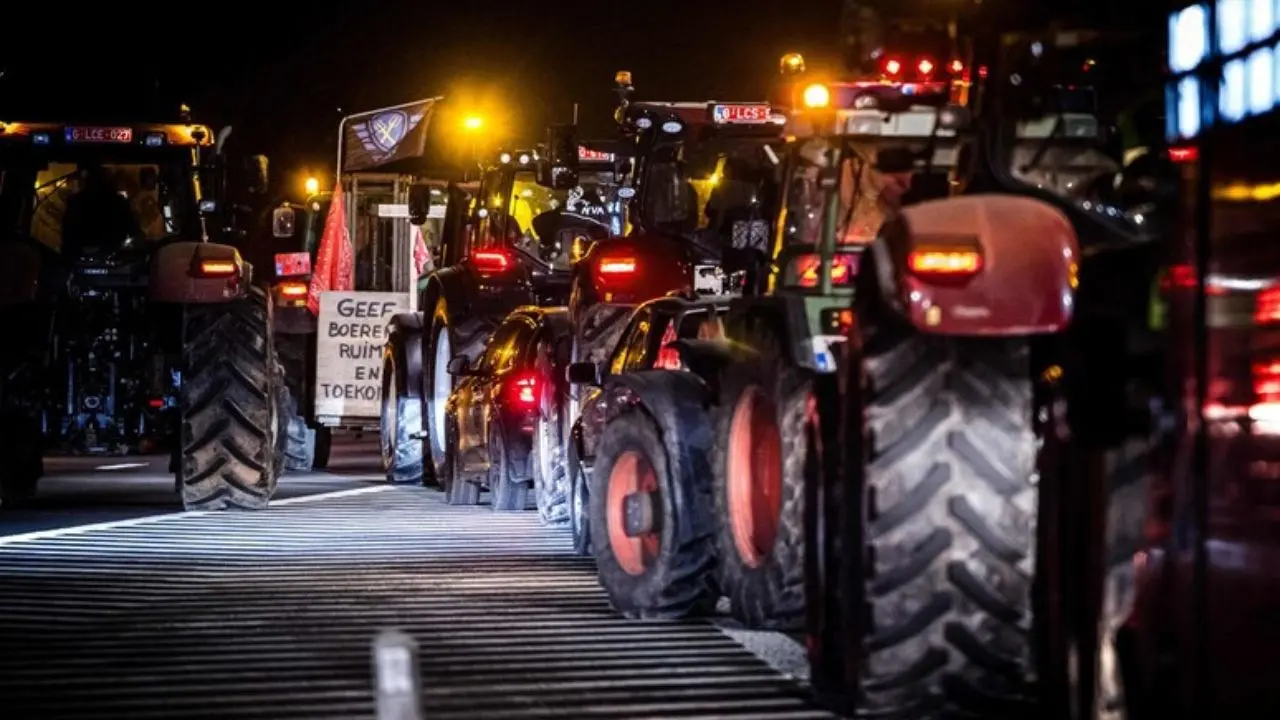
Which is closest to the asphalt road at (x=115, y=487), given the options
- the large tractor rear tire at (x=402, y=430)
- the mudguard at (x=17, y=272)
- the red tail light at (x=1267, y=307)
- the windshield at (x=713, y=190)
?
the large tractor rear tire at (x=402, y=430)

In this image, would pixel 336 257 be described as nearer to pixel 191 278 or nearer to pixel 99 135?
pixel 99 135

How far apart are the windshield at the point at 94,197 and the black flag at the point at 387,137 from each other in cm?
625

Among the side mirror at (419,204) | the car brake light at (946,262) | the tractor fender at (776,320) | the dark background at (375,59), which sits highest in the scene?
the dark background at (375,59)

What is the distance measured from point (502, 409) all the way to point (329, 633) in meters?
7.22

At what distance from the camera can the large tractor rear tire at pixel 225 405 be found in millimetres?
17594

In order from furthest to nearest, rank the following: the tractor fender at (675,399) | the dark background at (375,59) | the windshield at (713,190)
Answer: the dark background at (375,59) → the windshield at (713,190) → the tractor fender at (675,399)

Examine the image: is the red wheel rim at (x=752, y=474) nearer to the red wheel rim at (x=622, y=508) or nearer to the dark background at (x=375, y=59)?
the red wheel rim at (x=622, y=508)

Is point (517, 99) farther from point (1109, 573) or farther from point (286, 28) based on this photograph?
point (1109, 573)

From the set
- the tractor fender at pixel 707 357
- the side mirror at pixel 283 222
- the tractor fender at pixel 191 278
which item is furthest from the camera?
the side mirror at pixel 283 222

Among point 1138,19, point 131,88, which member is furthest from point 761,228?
point 131,88

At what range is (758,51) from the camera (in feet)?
127

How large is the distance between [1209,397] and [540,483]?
11842mm

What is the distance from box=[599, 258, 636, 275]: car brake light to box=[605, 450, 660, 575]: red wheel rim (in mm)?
3355

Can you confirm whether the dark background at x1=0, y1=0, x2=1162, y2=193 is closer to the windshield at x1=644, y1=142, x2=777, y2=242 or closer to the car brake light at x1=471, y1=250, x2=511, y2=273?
the car brake light at x1=471, y1=250, x2=511, y2=273
